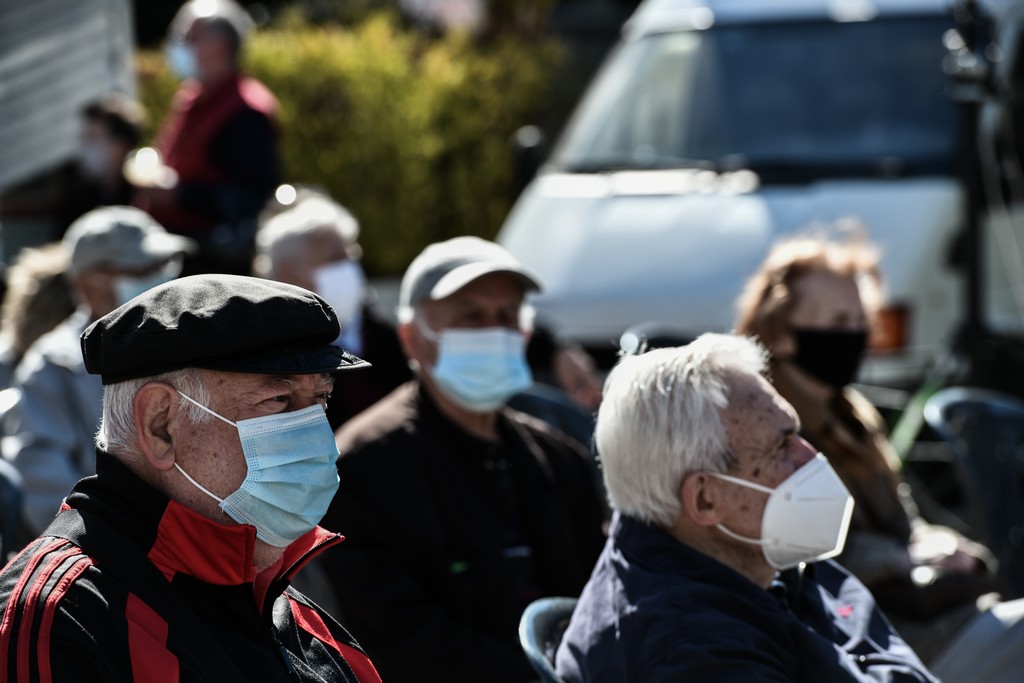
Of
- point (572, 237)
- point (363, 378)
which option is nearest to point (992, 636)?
point (363, 378)

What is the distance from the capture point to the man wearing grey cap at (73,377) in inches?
171

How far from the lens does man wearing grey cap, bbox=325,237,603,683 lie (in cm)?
365

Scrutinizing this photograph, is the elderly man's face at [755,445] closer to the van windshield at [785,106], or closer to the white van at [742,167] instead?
the white van at [742,167]

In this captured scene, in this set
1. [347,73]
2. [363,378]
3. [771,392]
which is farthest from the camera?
[347,73]

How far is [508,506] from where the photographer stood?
13.0ft

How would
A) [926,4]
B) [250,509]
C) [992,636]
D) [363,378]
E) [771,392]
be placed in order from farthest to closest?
[926,4], [363,378], [992,636], [771,392], [250,509]

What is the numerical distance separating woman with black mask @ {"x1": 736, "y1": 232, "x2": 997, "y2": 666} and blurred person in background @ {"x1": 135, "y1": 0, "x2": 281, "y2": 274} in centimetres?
331

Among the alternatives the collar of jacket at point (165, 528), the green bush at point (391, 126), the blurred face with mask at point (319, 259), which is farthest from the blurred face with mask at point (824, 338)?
the green bush at point (391, 126)

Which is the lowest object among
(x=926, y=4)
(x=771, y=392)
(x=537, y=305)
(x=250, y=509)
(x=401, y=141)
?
(x=401, y=141)

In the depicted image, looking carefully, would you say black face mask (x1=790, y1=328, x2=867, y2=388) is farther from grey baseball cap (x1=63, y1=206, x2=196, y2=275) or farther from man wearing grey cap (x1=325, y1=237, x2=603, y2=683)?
grey baseball cap (x1=63, y1=206, x2=196, y2=275)

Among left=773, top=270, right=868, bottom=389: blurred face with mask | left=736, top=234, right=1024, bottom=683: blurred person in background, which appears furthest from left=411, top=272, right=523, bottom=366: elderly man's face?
left=773, top=270, right=868, bottom=389: blurred face with mask

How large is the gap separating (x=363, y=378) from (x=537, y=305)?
2.01 metres

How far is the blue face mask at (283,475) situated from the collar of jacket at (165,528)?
0.19 feet

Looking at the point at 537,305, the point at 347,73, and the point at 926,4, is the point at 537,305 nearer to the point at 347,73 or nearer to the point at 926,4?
the point at 926,4
